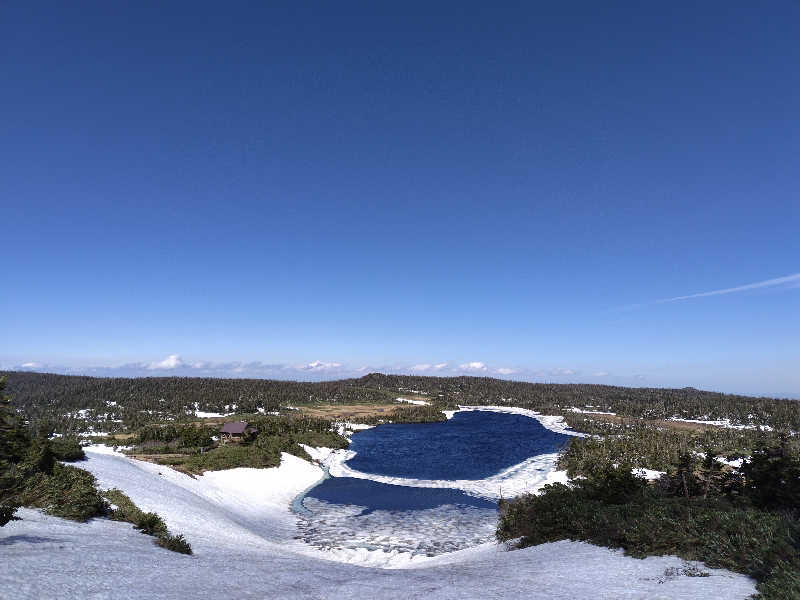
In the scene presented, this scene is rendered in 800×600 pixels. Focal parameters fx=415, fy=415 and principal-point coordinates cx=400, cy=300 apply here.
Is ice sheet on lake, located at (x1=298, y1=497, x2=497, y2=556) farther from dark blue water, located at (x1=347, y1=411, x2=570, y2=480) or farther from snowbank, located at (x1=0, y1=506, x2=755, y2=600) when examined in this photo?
dark blue water, located at (x1=347, y1=411, x2=570, y2=480)

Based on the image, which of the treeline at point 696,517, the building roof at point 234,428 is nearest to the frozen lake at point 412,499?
the treeline at point 696,517

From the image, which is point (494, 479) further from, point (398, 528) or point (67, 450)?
point (67, 450)

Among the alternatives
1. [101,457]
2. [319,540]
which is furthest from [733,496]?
[101,457]

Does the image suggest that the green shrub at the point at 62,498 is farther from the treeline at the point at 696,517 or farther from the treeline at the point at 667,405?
the treeline at the point at 667,405

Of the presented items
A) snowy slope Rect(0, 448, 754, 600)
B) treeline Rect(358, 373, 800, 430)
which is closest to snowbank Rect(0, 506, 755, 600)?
snowy slope Rect(0, 448, 754, 600)

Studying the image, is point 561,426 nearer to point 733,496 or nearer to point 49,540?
point 733,496
